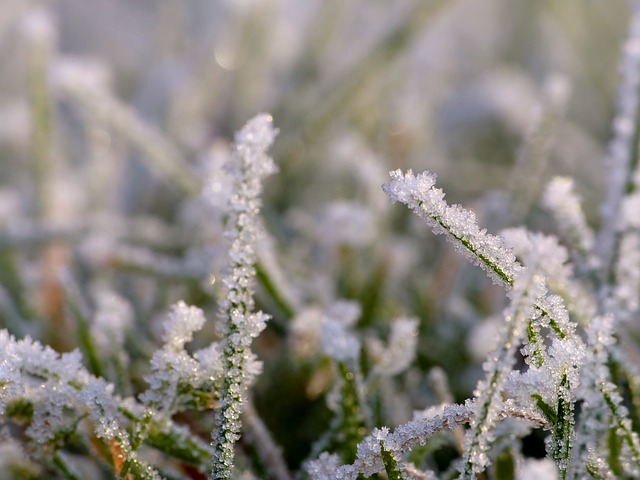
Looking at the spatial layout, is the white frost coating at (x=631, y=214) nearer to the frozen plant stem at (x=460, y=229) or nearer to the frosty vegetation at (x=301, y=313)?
the frosty vegetation at (x=301, y=313)

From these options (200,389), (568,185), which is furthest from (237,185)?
(568,185)

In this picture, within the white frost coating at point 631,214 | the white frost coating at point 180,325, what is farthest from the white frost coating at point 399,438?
the white frost coating at point 631,214

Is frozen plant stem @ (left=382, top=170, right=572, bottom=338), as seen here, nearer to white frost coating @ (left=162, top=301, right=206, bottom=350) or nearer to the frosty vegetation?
the frosty vegetation

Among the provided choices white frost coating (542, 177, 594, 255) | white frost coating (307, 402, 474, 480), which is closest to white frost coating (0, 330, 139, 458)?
Result: white frost coating (307, 402, 474, 480)

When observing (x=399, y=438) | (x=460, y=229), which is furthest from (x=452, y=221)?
(x=399, y=438)

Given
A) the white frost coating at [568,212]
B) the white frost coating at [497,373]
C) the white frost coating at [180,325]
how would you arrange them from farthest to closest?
the white frost coating at [568,212] < the white frost coating at [180,325] < the white frost coating at [497,373]

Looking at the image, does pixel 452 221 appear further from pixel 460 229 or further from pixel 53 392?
pixel 53 392

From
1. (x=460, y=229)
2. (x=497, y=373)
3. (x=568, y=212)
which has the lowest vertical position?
(x=497, y=373)
